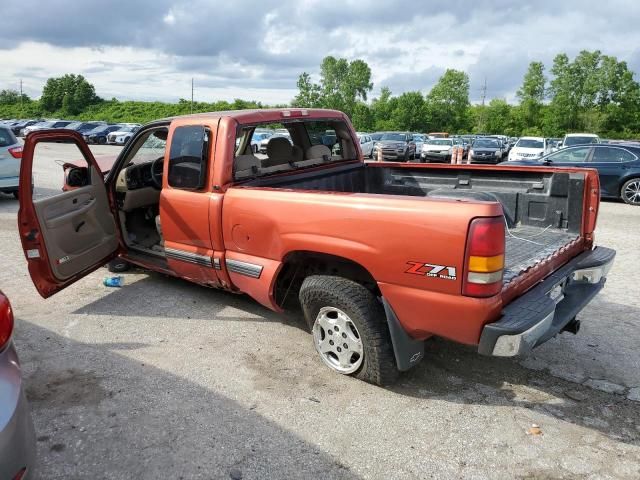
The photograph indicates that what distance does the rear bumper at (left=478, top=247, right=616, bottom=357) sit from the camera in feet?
9.16

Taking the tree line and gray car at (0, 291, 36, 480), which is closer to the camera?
gray car at (0, 291, 36, 480)

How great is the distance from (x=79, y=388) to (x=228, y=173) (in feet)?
6.16

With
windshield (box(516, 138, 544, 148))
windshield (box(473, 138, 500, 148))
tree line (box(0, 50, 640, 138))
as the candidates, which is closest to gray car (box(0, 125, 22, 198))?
windshield (box(516, 138, 544, 148))

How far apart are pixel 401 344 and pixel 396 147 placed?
77.7 feet

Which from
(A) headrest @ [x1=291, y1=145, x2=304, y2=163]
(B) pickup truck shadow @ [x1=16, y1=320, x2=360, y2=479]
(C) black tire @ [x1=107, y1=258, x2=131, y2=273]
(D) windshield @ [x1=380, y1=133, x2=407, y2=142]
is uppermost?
(D) windshield @ [x1=380, y1=133, x2=407, y2=142]

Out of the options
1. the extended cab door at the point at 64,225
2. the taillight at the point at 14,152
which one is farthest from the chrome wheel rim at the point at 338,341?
the taillight at the point at 14,152

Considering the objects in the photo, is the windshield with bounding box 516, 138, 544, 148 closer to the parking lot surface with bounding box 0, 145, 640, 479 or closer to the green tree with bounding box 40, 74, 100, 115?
the parking lot surface with bounding box 0, 145, 640, 479

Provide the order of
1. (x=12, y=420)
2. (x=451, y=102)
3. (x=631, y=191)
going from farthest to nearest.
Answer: (x=451, y=102)
(x=631, y=191)
(x=12, y=420)

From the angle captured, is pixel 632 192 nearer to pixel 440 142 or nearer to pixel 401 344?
pixel 401 344

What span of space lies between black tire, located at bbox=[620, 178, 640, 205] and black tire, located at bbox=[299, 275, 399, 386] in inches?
424

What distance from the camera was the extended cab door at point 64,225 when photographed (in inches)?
165

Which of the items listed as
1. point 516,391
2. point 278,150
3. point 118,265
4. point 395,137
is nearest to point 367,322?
point 516,391

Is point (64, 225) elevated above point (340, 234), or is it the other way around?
point (340, 234)

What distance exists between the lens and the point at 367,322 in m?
3.28
